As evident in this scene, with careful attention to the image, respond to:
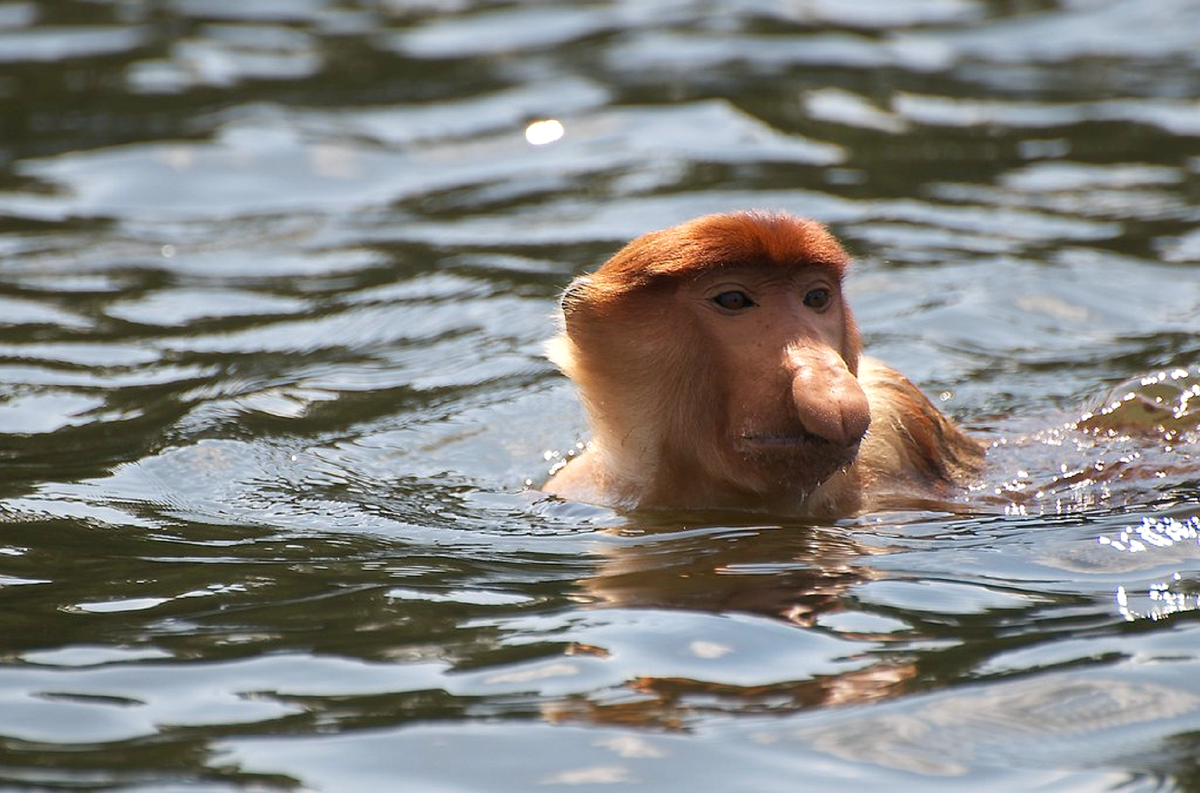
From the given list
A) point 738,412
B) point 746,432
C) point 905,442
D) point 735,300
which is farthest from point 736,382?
point 905,442

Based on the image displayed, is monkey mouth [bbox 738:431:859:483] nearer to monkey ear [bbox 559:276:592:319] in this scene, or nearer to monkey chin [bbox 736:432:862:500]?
monkey chin [bbox 736:432:862:500]

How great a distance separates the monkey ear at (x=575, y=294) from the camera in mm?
7227

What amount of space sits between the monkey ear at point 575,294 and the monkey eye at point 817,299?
0.93 meters

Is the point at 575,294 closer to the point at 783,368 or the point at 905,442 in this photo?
the point at 783,368

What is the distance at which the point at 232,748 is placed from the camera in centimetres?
467

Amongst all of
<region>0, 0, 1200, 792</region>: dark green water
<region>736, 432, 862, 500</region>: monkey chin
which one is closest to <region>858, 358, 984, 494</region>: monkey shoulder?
<region>0, 0, 1200, 792</region>: dark green water

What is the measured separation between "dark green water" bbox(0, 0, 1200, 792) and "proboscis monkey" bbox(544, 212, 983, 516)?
0.82 feet

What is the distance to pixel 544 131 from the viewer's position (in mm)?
14961

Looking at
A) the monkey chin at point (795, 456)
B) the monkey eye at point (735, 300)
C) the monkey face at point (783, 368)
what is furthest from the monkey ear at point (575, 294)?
the monkey chin at point (795, 456)

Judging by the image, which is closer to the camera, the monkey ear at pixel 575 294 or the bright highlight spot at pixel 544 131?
the monkey ear at pixel 575 294

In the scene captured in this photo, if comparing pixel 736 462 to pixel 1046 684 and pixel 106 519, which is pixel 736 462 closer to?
pixel 1046 684

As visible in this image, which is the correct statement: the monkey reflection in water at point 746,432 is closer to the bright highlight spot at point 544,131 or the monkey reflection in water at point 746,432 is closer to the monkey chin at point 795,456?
the monkey chin at point 795,456

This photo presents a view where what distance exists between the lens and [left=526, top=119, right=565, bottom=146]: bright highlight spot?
1482 centimetres

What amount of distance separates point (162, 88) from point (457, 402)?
7.34 metres
